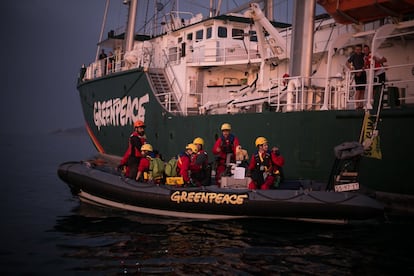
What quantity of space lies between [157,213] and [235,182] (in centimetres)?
186

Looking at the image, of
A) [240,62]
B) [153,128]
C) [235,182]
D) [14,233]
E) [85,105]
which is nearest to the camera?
[14,233]

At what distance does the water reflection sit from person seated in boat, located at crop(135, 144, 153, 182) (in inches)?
35.0

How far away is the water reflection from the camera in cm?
795

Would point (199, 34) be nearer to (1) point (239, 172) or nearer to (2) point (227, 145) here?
(2) point (227, 145)

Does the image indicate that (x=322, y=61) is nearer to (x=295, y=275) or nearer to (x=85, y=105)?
(x=295, y=275)

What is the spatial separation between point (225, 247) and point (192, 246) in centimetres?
59

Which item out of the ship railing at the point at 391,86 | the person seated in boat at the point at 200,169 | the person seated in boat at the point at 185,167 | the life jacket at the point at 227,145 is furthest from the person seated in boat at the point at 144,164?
the ship railing at the point at 391,86

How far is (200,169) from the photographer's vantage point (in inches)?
473

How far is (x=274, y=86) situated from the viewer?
1705 cm

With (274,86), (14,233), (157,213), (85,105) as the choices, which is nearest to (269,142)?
(274,86)

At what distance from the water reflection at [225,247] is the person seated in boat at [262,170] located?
0.87 m

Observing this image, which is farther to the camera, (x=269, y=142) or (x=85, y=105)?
(x=85, y=105)

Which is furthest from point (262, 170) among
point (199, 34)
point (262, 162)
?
point (199, 34)

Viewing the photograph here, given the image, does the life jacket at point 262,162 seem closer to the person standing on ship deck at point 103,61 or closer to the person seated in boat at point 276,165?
the person seated in boat at point 276,165
